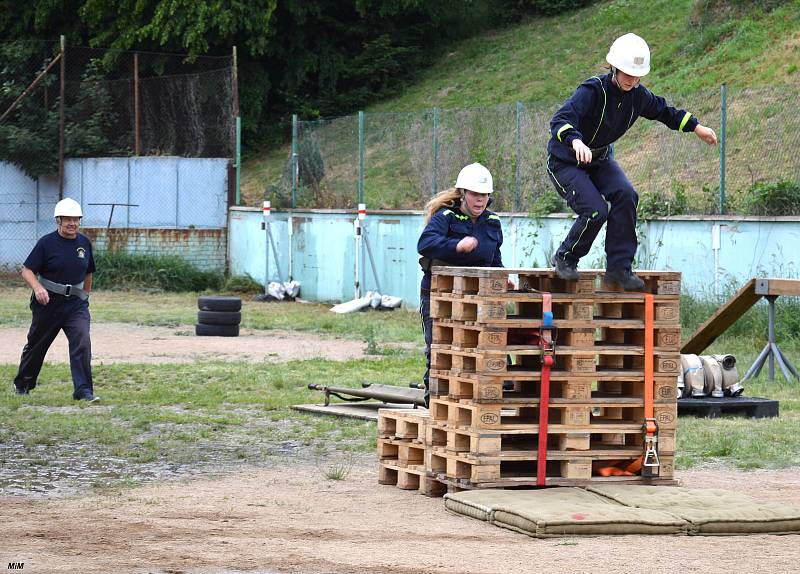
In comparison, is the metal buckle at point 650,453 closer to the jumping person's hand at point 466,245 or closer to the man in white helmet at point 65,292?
the jumping person's hand at point 466,245

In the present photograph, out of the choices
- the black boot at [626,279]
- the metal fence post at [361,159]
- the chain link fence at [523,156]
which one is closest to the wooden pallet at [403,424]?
the black boot at [626,279]

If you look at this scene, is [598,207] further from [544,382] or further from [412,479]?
[412,479]

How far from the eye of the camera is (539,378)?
8750 mm

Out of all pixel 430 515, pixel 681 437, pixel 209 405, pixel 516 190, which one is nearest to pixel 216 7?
pixel 516 190

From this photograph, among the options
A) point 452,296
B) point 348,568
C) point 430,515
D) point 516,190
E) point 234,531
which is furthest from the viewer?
point 516,190

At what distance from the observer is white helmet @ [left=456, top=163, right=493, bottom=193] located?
9414 millimetres

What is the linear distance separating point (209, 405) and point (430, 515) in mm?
5628

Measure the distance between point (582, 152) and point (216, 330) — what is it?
13.2 metres

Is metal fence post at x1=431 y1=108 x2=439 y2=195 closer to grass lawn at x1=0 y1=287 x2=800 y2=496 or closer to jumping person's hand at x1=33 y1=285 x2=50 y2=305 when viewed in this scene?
grass lawn at x1=0 y1=287 x2=800 y2=496

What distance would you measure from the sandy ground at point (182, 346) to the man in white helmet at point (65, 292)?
328cm

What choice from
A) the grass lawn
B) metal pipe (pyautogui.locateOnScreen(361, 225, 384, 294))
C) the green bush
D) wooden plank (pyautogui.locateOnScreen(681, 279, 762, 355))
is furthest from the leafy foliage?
the green bush

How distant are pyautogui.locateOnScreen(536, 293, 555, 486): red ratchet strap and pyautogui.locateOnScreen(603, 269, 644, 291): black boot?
0.55 meters

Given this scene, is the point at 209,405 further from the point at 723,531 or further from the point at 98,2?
the point at 98,2

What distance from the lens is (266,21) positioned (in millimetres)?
39969
